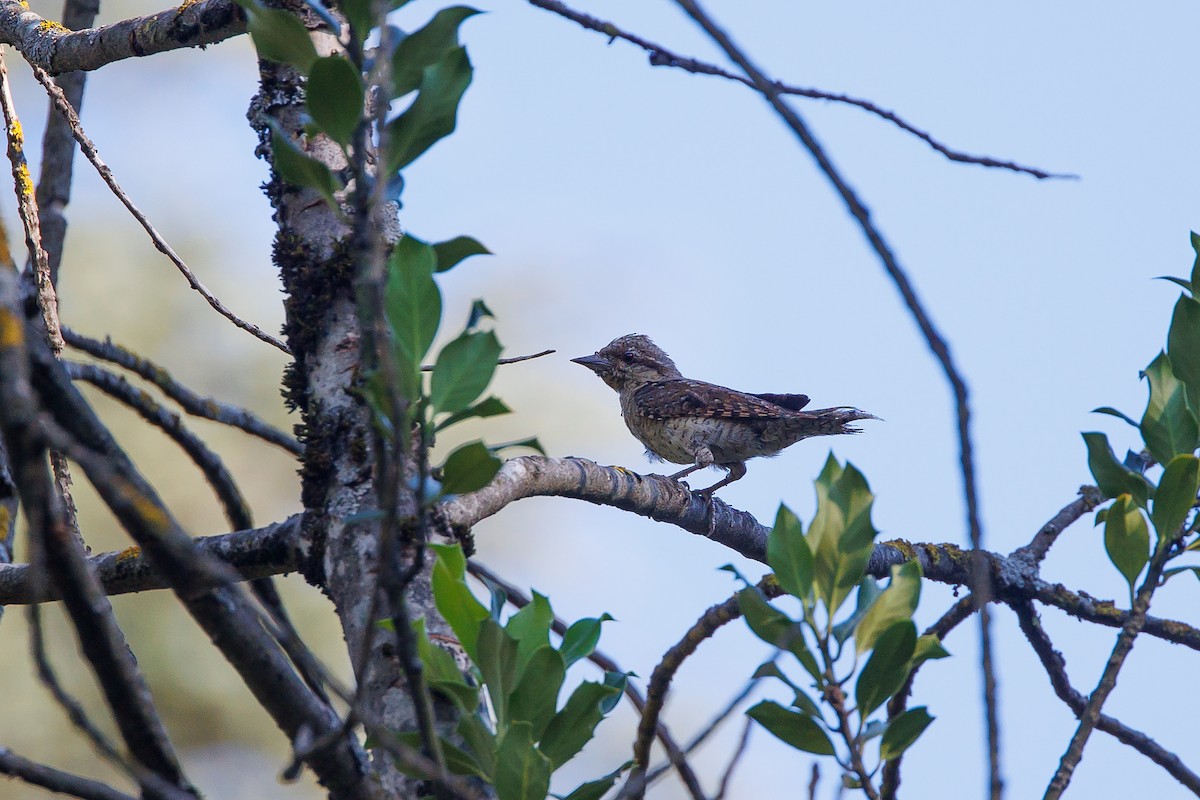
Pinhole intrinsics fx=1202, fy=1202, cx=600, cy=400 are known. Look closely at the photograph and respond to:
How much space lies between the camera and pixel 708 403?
23.1 ft

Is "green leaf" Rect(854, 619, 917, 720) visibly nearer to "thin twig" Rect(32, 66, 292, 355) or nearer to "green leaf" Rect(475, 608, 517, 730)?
"green leaf" Rect(475, 608, 517, 730)

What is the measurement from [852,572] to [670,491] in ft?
6.33

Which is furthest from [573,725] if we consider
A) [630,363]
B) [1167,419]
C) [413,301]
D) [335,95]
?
[630,363]

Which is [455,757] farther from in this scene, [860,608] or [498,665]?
[860,608]

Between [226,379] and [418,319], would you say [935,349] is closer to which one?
[418,319]

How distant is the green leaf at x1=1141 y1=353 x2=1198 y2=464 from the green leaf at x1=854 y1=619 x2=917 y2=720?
106 centimetres

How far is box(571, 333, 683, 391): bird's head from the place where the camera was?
8.26 meters

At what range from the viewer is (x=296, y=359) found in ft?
9.28

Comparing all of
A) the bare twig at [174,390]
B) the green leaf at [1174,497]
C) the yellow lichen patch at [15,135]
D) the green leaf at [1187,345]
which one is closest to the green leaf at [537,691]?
the bare twig at [174,390]

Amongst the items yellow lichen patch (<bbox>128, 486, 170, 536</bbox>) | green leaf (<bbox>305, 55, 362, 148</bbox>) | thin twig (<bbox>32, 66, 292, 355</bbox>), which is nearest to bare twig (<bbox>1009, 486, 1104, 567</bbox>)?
thin twig (<bbox>32, 66, 292, 355</bbox>)

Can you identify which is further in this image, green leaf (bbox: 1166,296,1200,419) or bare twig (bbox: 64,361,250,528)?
green leaf (bbox: 1166,296,1200,419)

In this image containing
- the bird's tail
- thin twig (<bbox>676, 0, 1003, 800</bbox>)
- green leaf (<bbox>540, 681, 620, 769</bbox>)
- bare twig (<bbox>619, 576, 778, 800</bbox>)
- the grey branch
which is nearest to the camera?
thin twig (<bbox>676, 0, 1003, 800</bbox>)

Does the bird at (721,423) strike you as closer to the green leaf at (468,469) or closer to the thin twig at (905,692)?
the thin twig at (905,692)

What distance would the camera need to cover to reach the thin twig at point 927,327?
142cm
